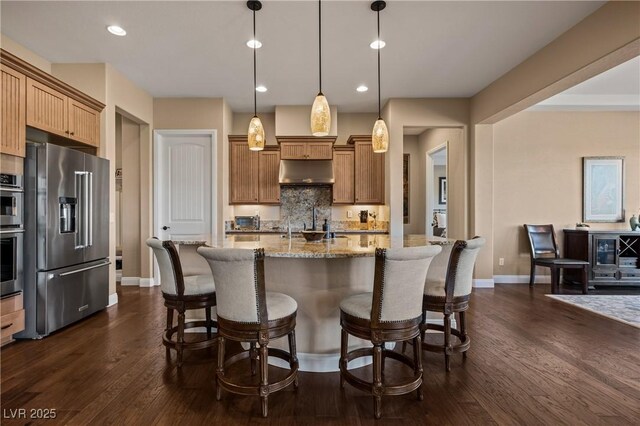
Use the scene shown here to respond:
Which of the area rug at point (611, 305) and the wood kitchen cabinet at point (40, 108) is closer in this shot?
the wood kitchen cabinet at point (40, 108)

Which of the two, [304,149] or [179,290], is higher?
[304,149]

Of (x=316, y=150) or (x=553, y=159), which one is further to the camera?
(x=316, y=150)

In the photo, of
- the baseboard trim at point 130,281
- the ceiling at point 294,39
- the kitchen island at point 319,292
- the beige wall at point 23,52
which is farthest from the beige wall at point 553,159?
the beige wall at point 23,52

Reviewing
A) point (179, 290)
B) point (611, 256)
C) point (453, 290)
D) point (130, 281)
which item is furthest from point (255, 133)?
point (611, 256)

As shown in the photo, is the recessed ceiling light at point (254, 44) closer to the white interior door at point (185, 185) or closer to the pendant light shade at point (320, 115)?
the pendant light shade at point (320, 115)

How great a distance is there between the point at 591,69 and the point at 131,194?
620 centimetres

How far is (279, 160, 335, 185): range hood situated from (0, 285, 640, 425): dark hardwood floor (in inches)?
122

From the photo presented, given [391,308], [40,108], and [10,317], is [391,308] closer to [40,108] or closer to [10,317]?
[10,317]

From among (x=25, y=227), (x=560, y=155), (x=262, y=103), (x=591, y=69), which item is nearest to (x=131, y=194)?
(x=25, y=227)

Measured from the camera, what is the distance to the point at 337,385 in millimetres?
2285

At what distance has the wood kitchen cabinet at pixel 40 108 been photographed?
2.87 metres

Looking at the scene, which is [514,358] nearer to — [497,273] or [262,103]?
[497,273]

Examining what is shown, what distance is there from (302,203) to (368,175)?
132 cm

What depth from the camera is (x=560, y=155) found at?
555 cm
